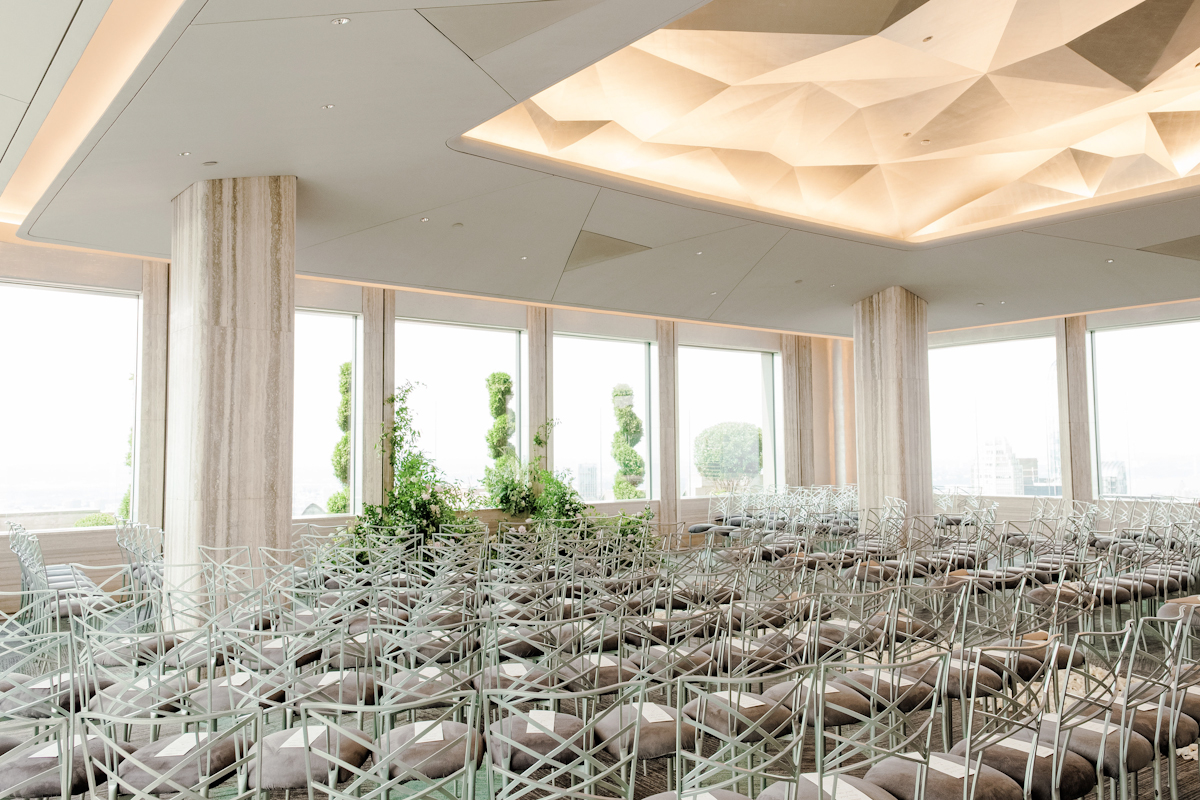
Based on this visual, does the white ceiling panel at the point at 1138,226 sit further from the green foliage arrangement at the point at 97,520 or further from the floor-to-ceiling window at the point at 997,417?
the green foliage arrangement at the point at 97,520

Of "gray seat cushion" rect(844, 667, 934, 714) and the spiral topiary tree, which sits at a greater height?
the spiral topiary tree

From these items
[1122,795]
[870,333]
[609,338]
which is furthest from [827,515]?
[1122,795]

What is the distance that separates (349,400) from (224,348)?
5617 millimetres

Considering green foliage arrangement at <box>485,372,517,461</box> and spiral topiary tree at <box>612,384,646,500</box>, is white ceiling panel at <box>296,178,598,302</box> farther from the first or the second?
spiral topiary tree at <box>612,384,646,500</box>

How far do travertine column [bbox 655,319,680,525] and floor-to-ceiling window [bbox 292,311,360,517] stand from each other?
5.95 m

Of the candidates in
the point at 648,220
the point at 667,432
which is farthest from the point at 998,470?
the point at 648,220

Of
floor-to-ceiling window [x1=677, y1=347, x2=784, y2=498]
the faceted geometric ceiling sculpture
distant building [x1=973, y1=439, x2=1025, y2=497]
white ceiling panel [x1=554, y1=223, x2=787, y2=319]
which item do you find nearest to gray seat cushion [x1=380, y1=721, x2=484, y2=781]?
the faceted geometric ceiling sculpture

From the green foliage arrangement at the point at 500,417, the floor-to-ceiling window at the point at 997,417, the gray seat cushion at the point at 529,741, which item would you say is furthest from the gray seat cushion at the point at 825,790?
the floor-to-ceiling window at the point at 997,417

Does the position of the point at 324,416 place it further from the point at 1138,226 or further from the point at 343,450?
the point at 1138,226

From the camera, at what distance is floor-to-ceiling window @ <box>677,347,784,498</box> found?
15.9m

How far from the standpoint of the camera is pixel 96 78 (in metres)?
5.54

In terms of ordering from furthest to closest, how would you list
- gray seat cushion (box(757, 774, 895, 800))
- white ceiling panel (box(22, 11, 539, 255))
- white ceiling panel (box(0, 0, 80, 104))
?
white ceiling panel (box(22, 11, 539, 255)) < white ceiling panel (box(0, 0, 80, 104)) < gray seat cushion (box(757, 774, 895, 800))

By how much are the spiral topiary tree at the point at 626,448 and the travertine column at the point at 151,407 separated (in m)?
7.56

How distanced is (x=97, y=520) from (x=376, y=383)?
399 centimetres
